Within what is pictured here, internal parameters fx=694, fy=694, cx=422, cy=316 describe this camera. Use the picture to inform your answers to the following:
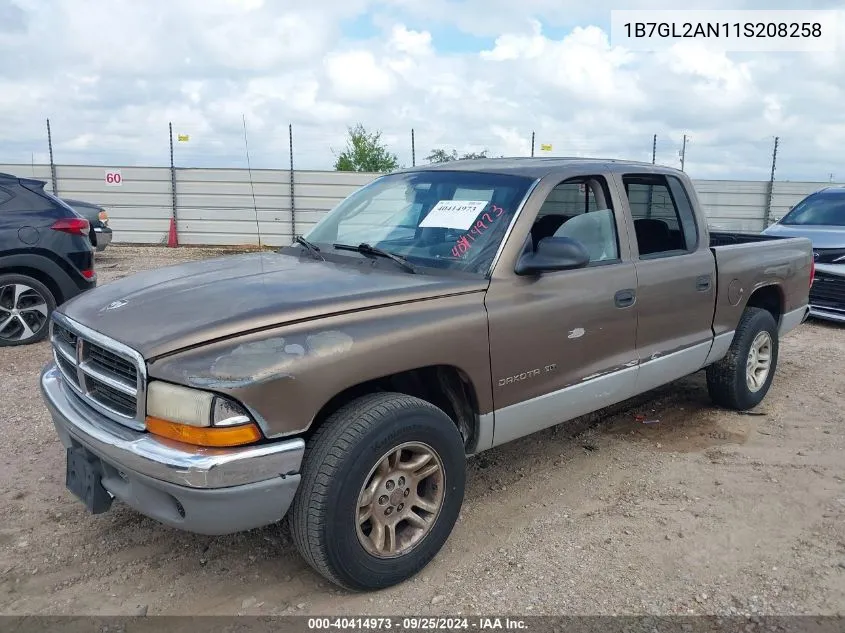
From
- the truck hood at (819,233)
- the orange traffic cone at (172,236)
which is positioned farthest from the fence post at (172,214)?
the truck hood at (819,233)

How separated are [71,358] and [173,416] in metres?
0.91

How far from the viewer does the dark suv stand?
21.7 feet

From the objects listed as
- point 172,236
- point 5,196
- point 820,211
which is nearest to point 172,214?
point 172,236

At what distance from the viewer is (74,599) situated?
289cm

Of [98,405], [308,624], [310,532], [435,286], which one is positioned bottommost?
[308,624]

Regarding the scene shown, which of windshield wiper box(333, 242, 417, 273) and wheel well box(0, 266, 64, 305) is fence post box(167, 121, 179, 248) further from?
windshield wiper box(333, 242, 417, 273)

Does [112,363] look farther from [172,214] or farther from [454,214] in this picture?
[172,214]

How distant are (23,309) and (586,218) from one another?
556 cm

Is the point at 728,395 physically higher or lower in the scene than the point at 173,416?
lower

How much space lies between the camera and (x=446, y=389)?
10.8ft

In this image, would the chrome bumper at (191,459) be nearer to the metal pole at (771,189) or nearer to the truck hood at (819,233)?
the truck hood at (819,233)

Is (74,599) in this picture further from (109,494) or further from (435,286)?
(435,286)

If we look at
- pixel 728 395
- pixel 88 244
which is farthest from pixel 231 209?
pixel 728 395

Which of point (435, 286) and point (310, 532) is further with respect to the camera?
point (435, 286)
